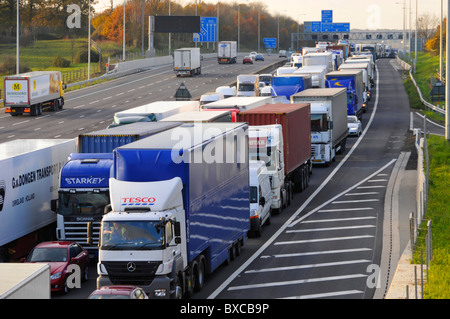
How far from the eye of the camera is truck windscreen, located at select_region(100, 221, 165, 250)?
2070cm

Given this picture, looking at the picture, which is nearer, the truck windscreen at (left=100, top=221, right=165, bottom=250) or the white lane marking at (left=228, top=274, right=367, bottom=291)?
the truck windscreen at (left=100, top=221, right=165, bottom=250)

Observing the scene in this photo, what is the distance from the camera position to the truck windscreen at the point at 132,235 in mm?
20703

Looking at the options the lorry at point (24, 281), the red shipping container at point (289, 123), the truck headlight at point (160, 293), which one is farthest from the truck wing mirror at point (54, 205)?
the red shipping container at point (289, 123)

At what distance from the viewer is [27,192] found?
2744cm

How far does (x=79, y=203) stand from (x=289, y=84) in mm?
36763

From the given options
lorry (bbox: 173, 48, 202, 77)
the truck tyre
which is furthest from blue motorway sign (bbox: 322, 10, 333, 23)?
the truck tyre

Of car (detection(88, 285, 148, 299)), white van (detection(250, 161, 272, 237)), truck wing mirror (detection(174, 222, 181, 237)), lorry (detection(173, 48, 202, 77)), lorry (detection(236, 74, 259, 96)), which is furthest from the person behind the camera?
lorry (detection(173, 48, 202, 77))

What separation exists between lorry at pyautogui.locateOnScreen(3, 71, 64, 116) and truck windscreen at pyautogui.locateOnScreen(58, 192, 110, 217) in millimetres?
39526

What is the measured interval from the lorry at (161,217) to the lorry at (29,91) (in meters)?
44.0

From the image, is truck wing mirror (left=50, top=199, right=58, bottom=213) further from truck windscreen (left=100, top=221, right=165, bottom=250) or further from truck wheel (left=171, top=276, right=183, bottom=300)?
truck wheel (left=171, top=276, right=183, bottom=300)

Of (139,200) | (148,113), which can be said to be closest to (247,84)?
(148,113)

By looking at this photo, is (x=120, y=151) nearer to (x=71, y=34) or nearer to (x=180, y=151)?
Answer: (x=180, y=151)

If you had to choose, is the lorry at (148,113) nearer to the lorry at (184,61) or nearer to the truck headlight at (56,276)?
the truck headlight at (56,276)
